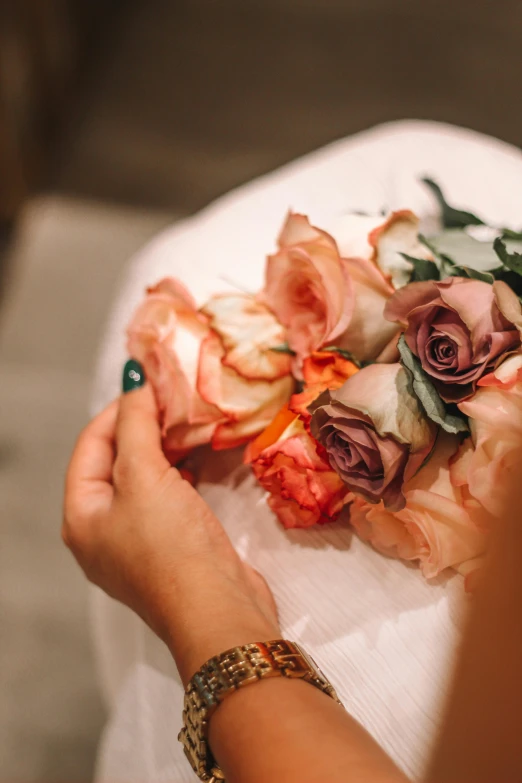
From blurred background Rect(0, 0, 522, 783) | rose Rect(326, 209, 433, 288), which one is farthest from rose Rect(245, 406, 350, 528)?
blurred background Rect(0, 0, 522, 783)

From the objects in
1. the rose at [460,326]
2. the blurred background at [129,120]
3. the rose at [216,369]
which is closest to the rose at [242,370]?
the rose at [216,369]

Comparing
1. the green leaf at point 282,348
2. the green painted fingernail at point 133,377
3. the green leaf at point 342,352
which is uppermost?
the green leaf at point 342,352

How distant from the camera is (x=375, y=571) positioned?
427mm

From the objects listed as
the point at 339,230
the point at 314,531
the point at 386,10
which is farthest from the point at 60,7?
the point at 314,531

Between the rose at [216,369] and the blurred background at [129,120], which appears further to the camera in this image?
the blurred background at [129,120]

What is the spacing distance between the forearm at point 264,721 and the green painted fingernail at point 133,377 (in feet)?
0.54

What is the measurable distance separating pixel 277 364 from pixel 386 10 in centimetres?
149

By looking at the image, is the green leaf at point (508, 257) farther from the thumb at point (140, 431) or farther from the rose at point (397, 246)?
the thumb at point (140, 431)

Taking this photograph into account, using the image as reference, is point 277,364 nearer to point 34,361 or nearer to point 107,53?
point 34,361

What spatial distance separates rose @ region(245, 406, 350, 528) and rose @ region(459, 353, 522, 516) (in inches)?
3.4

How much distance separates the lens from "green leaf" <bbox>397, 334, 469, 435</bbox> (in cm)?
35

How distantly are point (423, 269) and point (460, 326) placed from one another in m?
0.07

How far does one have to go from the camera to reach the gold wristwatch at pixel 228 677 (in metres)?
0.36

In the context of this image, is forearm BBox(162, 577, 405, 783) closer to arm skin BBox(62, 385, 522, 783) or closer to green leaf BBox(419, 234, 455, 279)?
arm skin BBox(62, 385, 522, 783)
